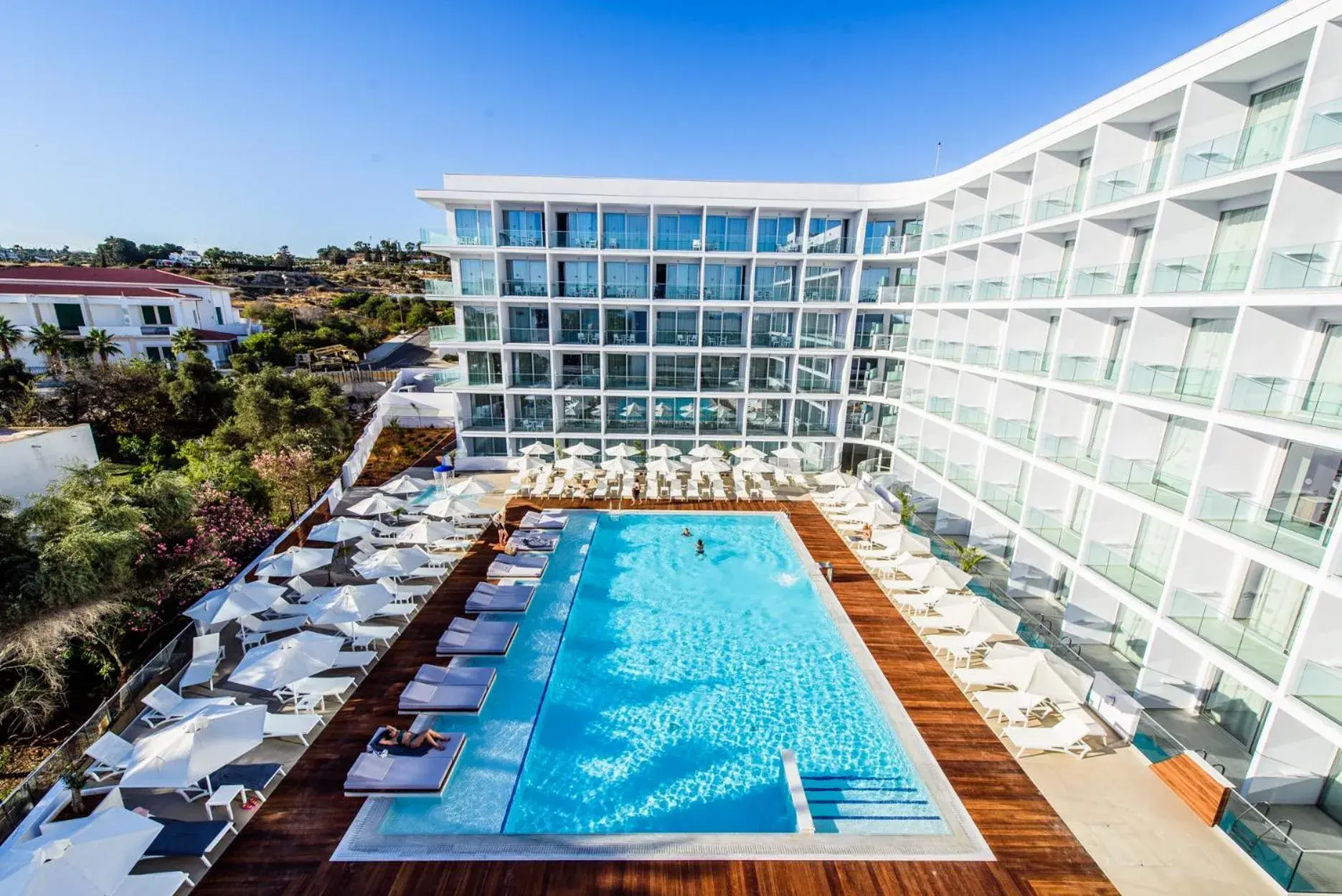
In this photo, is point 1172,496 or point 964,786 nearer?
point 964,786

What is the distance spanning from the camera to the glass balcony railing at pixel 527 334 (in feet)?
81.4

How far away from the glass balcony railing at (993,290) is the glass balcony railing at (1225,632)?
10.1 m

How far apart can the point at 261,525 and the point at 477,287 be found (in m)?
12.7

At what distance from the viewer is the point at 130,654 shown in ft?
39.8

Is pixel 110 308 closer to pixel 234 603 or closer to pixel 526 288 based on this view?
pixel 526 288

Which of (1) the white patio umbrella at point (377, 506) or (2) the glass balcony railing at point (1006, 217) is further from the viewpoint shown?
(1) the white patio umbrella at point (377, 506)

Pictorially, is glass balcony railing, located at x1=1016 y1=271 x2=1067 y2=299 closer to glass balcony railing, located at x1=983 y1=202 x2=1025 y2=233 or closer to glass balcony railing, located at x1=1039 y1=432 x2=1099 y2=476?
glass balcony railing, located at x1=983 y1=202 x2=1025 y2=233

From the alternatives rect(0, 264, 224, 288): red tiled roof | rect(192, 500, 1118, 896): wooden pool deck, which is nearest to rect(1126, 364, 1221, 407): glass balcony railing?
rect(192, 500, 1118, 896): wooden pool deck

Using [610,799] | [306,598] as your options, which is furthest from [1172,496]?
[306,598]

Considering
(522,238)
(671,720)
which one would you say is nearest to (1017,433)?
(671,720)

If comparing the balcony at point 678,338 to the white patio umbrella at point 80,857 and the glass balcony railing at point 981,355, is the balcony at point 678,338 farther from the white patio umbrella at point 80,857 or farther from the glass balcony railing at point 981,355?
the white patio umbrella at point 80,857

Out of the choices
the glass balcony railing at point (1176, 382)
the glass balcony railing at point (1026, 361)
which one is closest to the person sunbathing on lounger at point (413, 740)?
the glass balcony railing at point (1176, 382)

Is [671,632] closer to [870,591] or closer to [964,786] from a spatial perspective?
[870,591]

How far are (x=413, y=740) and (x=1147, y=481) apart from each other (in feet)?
55.7
